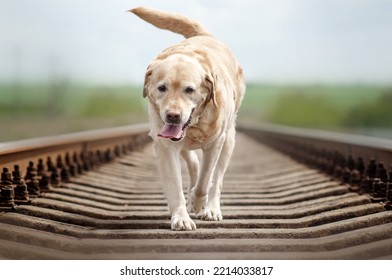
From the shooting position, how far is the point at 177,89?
399 centimetres

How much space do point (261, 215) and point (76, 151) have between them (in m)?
2.61

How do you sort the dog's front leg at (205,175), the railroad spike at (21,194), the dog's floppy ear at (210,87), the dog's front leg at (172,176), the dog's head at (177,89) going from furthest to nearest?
the railroad spike at (21,194), the dog's front leg at (205,175), the dog's front leg at (172,176), the dog's floppy ear at (210,87), the dog's head at (177,89)

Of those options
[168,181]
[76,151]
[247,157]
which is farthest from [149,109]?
[247,157]

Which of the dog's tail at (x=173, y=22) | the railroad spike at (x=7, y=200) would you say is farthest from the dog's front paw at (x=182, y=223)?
the dog's tail at (x=173, y=22)

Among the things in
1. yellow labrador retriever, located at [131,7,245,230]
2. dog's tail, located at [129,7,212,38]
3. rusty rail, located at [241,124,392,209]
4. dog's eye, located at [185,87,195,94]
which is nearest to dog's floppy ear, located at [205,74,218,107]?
yellow labrador retriever, located at [131,7,245,230]

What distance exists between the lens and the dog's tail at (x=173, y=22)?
16.6ft

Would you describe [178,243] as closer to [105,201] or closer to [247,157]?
[105,201]

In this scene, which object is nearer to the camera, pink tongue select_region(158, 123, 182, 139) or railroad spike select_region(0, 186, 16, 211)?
pink tongue select_region(158, 123, 182, 139)

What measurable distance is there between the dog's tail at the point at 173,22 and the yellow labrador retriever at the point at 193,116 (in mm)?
240

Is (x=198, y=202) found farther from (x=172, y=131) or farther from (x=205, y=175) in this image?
(x=172, y=131)

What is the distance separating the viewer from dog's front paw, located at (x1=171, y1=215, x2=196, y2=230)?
4.16m

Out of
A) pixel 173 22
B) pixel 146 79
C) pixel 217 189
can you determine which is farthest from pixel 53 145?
pixel 146 79

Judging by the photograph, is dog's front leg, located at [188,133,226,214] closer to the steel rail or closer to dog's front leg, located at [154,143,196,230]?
dog's front leg, located at [154,143,196,230]

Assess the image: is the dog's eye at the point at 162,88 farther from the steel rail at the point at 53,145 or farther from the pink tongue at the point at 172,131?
the steel rail at the point at 53,145
